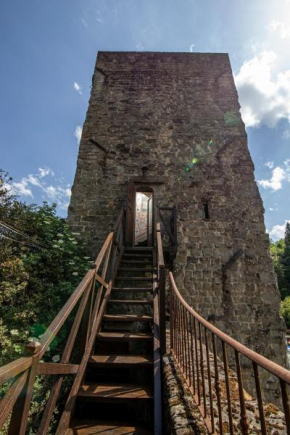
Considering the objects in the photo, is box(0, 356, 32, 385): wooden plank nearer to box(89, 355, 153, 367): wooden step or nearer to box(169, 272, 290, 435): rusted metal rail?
box(169, 272, 290, 435): rusted metal rail

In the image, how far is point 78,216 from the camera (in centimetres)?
607

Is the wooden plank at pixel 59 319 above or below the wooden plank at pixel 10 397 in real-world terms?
above

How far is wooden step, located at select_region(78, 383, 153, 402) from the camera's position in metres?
2.22

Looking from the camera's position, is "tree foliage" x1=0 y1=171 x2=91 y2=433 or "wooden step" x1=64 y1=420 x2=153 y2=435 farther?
"tree foliage" x1=0 y1=171 x2=91 y2=433

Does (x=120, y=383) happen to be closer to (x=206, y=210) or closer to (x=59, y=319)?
(x=59, y=319)

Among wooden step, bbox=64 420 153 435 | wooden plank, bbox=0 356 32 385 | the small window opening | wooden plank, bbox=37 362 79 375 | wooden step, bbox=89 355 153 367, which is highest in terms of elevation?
the small window opening

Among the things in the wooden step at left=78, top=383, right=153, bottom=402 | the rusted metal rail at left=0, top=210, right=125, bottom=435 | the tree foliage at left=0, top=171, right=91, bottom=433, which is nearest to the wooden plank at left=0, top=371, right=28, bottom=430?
the rusted metal rail at left=0, top=210, right=125, bottom=435

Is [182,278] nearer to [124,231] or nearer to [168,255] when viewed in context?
[168,255]

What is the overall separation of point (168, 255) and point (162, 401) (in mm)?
3446

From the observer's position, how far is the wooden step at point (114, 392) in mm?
2217

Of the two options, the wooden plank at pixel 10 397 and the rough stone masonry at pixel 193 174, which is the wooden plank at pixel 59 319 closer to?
the wooden plank at pixel 10 397

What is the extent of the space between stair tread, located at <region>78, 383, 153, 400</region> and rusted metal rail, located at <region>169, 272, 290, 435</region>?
0.46m

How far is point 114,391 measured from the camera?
2314 mm

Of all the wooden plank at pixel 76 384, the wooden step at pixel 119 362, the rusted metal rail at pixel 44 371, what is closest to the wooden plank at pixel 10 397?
the rusted metal rail at pixel 44 371
